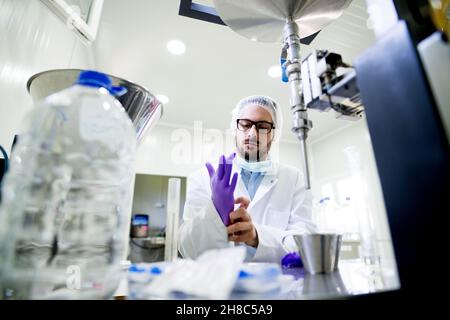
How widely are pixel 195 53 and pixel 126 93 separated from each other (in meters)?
1.27

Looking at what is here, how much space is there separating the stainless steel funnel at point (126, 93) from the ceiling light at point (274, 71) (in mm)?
1389

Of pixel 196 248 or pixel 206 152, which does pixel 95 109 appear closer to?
pixel 196 248

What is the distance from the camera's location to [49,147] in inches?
11.5

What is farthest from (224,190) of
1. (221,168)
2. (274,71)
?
(274,71)

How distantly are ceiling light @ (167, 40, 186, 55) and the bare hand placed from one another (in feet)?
4.70

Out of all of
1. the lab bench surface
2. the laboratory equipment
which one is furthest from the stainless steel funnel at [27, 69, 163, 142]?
the laboratory equipment

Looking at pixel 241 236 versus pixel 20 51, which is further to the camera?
pixel 20 51

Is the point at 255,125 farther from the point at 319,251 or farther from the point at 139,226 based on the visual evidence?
the point at 139,226

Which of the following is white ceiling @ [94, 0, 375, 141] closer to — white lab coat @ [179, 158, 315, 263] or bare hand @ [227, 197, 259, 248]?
white lab coat @ [179, 158, 315, 263]

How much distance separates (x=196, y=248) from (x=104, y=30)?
1.60 meters

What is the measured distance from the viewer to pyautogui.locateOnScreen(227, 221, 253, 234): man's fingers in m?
0.52

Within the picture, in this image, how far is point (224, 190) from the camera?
517 mm

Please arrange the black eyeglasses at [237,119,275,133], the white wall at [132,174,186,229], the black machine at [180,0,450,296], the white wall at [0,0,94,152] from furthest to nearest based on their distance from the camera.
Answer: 1. the white wall at [132,174,186,229]
2. the black eyeglasses at [237,119,275,133]
3. the white wall at [0,0,94,152]
4. the black machine at [180,0,450,296]
